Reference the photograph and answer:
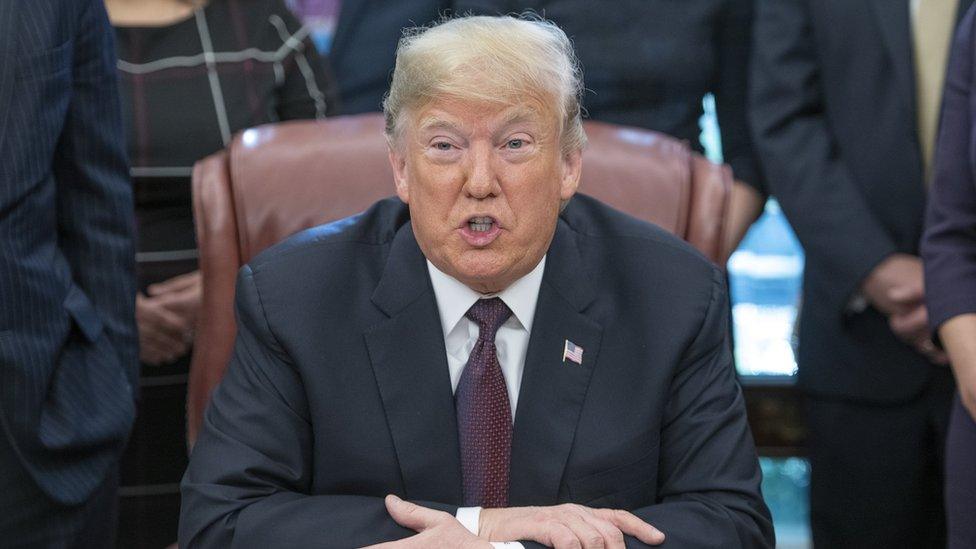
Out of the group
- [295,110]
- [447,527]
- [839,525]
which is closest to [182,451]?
[295,110]

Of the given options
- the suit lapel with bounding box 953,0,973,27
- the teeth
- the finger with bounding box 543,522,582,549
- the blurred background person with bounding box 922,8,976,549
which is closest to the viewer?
the finger with bounding box 543,522,582,549

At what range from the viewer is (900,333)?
2.54m

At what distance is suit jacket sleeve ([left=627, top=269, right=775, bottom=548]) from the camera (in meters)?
1.83

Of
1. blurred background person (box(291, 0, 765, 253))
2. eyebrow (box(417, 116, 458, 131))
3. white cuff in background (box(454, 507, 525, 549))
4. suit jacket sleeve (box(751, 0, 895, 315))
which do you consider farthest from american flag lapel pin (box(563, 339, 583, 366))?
suit jacket sleeve (box(751, 0, 895, 315))

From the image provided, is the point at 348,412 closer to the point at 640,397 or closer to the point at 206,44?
the point at 640,397

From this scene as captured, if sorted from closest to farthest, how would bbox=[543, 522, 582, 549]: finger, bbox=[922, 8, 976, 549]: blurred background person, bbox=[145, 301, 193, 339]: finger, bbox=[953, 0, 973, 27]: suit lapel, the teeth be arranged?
bbox=[543, 522, 582, 549]: finger, the teeth, bbox=[922, 8, 976, 549]: blurred background person, bbox=[953, 0, 973, 27]: suit lapel, bbox=[145, 301, 193, 339]: finger

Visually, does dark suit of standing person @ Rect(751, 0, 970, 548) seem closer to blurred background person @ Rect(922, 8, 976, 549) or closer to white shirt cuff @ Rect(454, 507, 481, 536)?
blurred background person @ Rect(922, 8, 976, 549)

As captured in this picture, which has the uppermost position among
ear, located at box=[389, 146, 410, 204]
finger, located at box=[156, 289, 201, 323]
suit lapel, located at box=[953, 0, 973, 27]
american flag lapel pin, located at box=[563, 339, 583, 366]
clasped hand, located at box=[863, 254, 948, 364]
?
suit lapel, located at box=[953, 0, 973, 27]

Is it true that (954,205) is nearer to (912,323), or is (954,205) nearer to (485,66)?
(912,323)

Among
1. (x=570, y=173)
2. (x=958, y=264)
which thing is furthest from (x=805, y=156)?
(x=570, y=173)

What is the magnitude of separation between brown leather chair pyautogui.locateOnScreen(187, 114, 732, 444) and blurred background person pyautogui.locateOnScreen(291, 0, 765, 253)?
0.45 metres

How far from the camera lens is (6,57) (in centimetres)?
177

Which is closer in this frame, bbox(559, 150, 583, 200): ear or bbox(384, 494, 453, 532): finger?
bbox(384, 494, 453, 532): finger

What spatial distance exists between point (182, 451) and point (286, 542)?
3.46 ft
